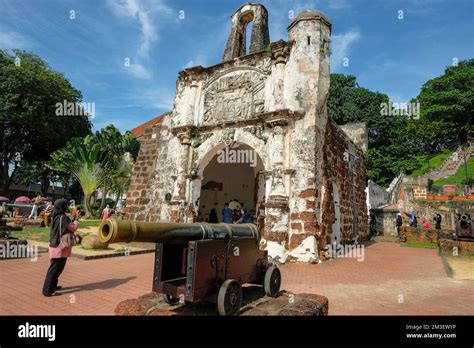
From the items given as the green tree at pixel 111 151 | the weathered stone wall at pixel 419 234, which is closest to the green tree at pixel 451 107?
the weathered stone wall at pixel 419 234

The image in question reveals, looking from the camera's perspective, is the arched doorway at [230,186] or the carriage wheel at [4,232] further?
the arched doorway at [230,186]

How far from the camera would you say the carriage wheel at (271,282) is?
4070 mm

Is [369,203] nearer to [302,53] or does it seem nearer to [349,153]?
[349,153]

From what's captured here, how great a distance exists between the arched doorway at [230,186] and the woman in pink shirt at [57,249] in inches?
320

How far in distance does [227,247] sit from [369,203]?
1796 centimetres

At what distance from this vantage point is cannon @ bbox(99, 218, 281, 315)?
2.93 metres

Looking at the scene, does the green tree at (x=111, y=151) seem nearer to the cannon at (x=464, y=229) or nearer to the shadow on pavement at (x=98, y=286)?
the shadow on pavement at (x=98, y=286)

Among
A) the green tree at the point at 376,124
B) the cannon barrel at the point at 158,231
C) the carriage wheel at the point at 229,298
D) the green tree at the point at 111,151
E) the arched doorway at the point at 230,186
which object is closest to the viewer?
the cannon barrel at the point at 158,231

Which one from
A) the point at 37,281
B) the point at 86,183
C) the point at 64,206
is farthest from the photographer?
the point at 86,183

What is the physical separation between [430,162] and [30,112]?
42.0m

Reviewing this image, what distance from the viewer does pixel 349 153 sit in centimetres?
1298

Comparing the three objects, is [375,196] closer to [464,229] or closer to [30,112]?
[464,229]

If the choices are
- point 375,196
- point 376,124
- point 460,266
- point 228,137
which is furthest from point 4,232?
point 376,124
